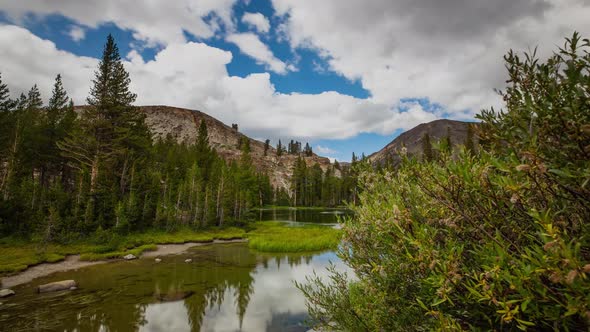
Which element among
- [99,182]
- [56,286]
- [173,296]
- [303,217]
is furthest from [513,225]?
[303,217]

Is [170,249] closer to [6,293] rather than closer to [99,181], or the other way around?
[99,181]

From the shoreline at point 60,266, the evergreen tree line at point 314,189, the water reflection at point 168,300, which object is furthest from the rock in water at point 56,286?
the evergreen tree line at point 314,189

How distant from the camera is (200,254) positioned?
106 ft

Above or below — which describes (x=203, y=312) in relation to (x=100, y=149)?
below

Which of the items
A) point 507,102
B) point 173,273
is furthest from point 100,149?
point 507,102

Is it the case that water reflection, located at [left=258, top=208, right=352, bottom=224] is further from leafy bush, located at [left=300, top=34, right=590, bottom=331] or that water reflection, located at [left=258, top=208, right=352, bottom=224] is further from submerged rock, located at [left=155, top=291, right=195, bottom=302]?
leafy bush, located at [left=300, top=34, right=590, bottom=331]

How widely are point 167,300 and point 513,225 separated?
62.7 feet

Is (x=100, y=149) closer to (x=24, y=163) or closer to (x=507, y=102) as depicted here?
(x=24, y=163)

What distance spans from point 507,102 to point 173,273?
25710mm

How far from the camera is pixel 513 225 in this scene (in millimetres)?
3359

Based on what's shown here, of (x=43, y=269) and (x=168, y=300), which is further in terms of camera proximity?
(x=43, y=269)

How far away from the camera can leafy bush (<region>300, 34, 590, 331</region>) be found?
2.38 meters

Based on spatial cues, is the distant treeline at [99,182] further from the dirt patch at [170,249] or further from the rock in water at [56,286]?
the rock in water at [56,286]

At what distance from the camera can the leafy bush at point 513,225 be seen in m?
2.38
